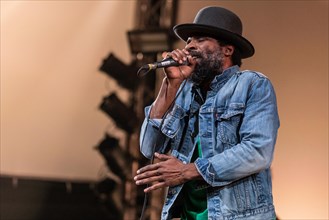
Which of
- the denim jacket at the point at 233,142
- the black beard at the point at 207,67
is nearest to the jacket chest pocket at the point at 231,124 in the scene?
the denim jacket at the point at 233,142

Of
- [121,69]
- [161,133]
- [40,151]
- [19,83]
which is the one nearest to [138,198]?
[121,69]

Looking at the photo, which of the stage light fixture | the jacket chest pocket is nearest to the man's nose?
the jacket chest pocket

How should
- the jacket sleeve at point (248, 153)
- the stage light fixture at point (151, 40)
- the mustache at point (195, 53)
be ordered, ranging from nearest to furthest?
the jacket sleeve at point (248, 153)
the mustache at point (195, 53)
the stage light fixture at point (151, 40)

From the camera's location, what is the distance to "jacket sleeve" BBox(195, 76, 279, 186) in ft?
4.51

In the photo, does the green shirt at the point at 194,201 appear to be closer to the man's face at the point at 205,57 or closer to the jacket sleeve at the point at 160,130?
the jacket sleeve at the point at 160,130

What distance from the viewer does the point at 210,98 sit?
1566 millimetres

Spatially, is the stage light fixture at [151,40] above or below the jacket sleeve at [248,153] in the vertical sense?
above

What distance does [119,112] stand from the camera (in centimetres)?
385

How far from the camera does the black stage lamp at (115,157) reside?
3936 millimetres

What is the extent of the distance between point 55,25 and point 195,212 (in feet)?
11.8

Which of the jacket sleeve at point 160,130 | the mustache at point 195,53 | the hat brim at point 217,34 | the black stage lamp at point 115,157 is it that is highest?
the hat brim at point 217,34

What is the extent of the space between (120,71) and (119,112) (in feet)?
1.04

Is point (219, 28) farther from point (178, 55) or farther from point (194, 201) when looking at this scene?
point (194, 201)

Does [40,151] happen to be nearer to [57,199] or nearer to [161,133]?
[57,199]
